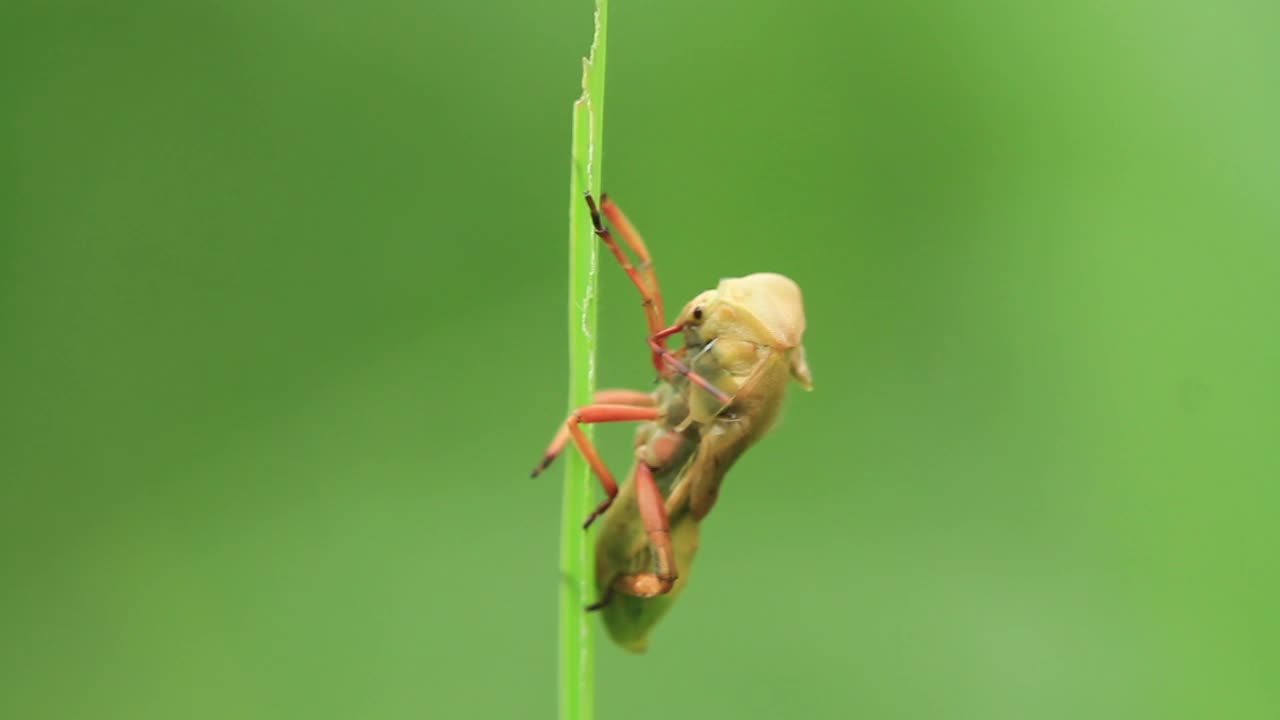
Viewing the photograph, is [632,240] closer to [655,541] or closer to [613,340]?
[655,541]

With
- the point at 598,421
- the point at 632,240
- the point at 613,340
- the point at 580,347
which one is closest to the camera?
the point at 580,347

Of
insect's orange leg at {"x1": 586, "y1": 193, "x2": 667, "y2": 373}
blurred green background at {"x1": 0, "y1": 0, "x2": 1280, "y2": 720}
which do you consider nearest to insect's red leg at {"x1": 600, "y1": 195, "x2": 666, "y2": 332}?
insect's orange leg at {"x1": 586, "y1": 193, "x2": 667, "y2": 373}

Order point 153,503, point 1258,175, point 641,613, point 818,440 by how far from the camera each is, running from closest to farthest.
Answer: point 641,613 < point 1258,175 < point 153,503 < point 818,440

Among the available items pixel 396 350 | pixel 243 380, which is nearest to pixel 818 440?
pixel 396 350

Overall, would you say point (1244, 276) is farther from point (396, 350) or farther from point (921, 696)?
point (396, 350)

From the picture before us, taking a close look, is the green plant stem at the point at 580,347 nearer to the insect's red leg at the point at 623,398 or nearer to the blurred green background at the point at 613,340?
the insect's red leg at the point at 623,398

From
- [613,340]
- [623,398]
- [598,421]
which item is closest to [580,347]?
[598,421]

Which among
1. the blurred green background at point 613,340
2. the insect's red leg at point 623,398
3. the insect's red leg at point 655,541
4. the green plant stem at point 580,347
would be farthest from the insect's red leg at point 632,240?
the blurred green background at point 613,340
